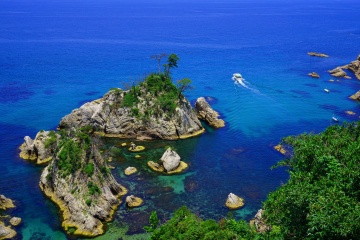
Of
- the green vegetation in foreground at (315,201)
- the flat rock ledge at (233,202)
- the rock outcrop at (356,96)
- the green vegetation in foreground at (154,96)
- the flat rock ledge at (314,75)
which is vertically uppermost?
the green vegetation in foreground at (315,201)

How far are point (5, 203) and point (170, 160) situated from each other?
86.7 ft

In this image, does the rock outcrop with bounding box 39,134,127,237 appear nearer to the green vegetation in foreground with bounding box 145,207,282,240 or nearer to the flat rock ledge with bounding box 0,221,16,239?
the flat rock ledge with bounding box 0,221,16,239

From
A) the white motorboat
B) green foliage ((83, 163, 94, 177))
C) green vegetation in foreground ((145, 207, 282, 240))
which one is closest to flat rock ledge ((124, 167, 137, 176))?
green foliage ((83, 163, 94, 177))

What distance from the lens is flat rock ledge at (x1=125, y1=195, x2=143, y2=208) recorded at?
177 feet

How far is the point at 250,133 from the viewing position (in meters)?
80.8

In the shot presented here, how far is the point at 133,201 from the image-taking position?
54469 mm

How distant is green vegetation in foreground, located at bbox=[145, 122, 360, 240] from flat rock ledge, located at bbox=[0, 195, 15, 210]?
2912cm

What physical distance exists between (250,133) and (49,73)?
74986 millimetres

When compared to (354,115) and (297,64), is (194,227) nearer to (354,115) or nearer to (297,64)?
(354,115)

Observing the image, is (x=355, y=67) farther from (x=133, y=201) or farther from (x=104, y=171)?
(x=104, y=171)

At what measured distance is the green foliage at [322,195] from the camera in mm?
21781

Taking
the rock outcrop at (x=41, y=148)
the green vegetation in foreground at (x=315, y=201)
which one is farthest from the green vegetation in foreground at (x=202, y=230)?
the rock outcrop at (x=41, y=148)

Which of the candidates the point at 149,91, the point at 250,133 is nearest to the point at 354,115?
the point at 250,133

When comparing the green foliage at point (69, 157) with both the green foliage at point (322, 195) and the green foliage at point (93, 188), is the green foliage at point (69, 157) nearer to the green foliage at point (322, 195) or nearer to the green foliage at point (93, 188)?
the green foliage at point (93, 188)
